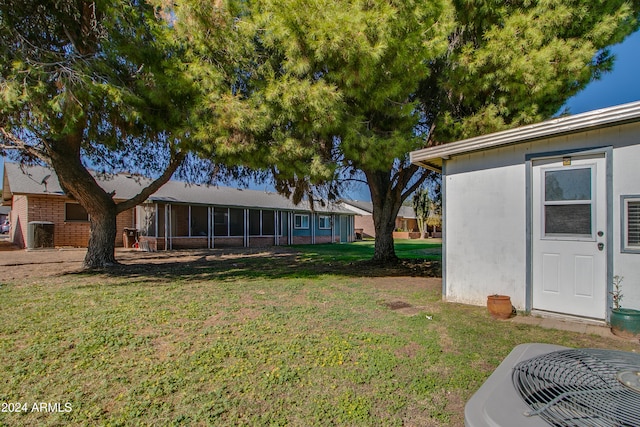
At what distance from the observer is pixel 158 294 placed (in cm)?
614

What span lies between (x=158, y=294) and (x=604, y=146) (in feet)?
23.8

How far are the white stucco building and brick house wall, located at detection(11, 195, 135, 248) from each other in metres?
17.3

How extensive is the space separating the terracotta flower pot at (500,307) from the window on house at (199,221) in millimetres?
16330

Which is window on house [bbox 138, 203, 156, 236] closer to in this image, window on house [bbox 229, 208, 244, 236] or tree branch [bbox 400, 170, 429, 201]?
window on house [bbox 229, 208, 244, 236]

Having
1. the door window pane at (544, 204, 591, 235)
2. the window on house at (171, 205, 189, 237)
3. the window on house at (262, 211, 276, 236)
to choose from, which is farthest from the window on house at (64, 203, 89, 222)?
the door window pane at (544, 204, 591, 235)

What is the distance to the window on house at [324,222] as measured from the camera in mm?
25016

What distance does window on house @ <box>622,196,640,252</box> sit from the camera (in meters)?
4.05

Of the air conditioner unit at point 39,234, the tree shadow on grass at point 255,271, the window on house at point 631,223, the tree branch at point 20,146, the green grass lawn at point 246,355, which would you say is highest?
the tree branch at point 20,146

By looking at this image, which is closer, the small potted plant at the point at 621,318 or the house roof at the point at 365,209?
the small potted plant at the point at 621,318

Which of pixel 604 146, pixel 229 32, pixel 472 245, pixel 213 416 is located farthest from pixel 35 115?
pixel 604 146

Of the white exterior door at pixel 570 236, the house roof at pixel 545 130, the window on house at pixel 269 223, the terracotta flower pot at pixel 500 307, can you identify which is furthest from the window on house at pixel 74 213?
the white exterior door at pixel 570 236

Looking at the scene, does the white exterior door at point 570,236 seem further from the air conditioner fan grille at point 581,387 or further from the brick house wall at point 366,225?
the brick house wall at point 366,225

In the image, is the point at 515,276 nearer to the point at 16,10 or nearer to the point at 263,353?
the point at 263,353

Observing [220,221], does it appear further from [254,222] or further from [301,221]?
[301,221]
